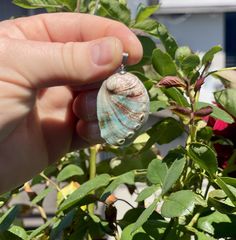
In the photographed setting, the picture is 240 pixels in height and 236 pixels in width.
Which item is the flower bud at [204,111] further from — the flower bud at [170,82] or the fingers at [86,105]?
→ the fingers at [86,105]

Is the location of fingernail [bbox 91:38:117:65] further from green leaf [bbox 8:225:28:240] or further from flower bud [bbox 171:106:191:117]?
green leaf [bbox 8:225:28:240]

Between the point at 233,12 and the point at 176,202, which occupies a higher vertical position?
the point at 176,202

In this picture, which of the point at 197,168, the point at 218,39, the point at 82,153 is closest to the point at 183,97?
the point at 197,168

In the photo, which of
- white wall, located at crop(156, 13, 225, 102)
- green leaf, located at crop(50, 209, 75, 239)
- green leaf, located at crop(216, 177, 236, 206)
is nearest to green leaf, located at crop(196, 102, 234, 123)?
green leaf, located at crop(216, 177, 236, 206)

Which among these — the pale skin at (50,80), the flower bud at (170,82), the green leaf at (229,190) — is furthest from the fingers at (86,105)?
the green leaf at (229,190)

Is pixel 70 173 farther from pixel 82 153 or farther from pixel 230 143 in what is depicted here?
pixel 230 143

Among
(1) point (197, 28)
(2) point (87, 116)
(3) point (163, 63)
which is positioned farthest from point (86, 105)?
(1) point (197, 28)
